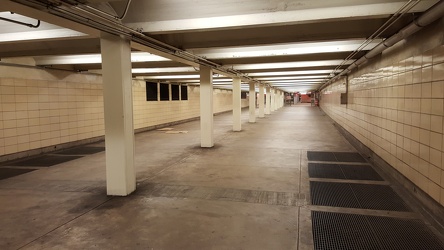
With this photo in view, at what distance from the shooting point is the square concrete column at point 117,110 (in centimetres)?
452

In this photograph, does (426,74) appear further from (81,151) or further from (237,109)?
(237,109)

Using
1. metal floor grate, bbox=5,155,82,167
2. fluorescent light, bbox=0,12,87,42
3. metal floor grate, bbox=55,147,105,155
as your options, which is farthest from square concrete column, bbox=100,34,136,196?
metal floor grate, bbox=55,147,105,155

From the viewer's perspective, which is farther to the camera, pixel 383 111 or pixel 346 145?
pixel 346 145

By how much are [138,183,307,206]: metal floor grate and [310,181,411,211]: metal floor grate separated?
0.35 metres

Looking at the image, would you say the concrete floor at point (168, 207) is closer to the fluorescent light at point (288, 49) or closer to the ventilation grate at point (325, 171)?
the ventilation grate at point (325, 171)

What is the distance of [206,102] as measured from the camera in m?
8.70

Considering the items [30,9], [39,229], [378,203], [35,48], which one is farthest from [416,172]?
[35,48]

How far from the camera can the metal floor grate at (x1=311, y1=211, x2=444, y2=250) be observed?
2971 mm

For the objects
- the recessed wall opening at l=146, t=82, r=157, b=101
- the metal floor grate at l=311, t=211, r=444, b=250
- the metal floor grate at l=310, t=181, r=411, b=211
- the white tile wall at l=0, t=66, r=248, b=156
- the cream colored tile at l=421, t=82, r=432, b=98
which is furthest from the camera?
the recessed wall opening at l=146, t=82, r=157, b=101

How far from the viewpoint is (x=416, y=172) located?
4.21 metres

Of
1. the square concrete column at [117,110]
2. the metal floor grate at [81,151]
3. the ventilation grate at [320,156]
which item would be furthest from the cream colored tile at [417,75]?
the metal floor grate at [81,151]

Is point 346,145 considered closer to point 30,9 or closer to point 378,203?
point 378,203

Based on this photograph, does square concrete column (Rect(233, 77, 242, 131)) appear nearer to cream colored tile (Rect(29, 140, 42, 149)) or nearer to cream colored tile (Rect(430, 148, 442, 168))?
cream colored tile (Rect(29, 140, 42, 149))

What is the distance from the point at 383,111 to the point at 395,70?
1.04 meters
